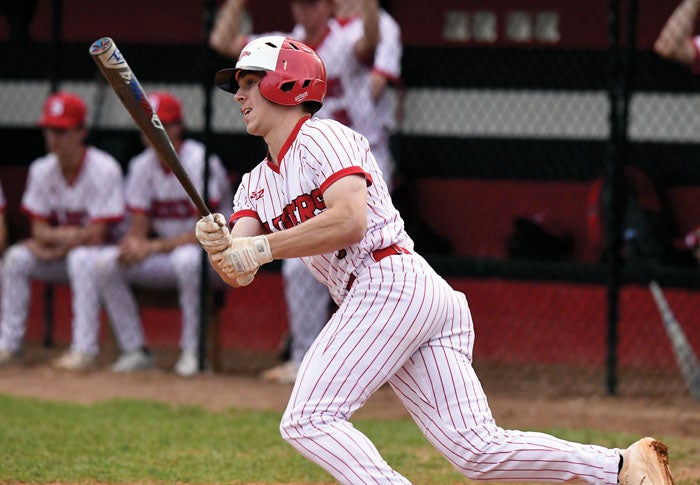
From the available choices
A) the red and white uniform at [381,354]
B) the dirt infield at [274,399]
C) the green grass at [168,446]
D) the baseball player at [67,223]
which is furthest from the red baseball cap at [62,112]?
the red and white uniform at [381,354]

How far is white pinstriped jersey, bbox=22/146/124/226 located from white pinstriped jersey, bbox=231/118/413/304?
13.7 ft

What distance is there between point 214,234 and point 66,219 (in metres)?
4.76

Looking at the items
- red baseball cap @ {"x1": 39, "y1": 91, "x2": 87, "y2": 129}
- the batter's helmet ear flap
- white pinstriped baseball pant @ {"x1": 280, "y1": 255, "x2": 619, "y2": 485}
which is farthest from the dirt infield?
the batter's helmet ear flap

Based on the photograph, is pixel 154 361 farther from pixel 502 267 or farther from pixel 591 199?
pixel 591 199

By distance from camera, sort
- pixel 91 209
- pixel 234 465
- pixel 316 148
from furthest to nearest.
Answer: pixel 91 209 < pixel 234 465 < pixel 316 148

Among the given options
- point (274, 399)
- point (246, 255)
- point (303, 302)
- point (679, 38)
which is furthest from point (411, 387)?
point (303, 302)

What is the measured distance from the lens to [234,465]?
16.8 feet

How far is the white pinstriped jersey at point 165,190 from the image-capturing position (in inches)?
306

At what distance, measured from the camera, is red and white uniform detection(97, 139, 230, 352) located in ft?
25.2

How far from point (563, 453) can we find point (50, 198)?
202 inches

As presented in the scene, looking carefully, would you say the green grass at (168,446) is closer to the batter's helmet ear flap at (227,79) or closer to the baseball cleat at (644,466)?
the baseball cleat at (644,466)

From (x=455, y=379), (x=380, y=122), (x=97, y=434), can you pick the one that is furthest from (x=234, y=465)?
(x=380, y=122)

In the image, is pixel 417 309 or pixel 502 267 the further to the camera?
pixel 502 267

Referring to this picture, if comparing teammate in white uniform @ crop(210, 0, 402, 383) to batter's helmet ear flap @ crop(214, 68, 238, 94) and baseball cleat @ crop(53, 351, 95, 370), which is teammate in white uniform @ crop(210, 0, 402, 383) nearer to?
baseball cleat @ crop(53, 351, 95, 370)
